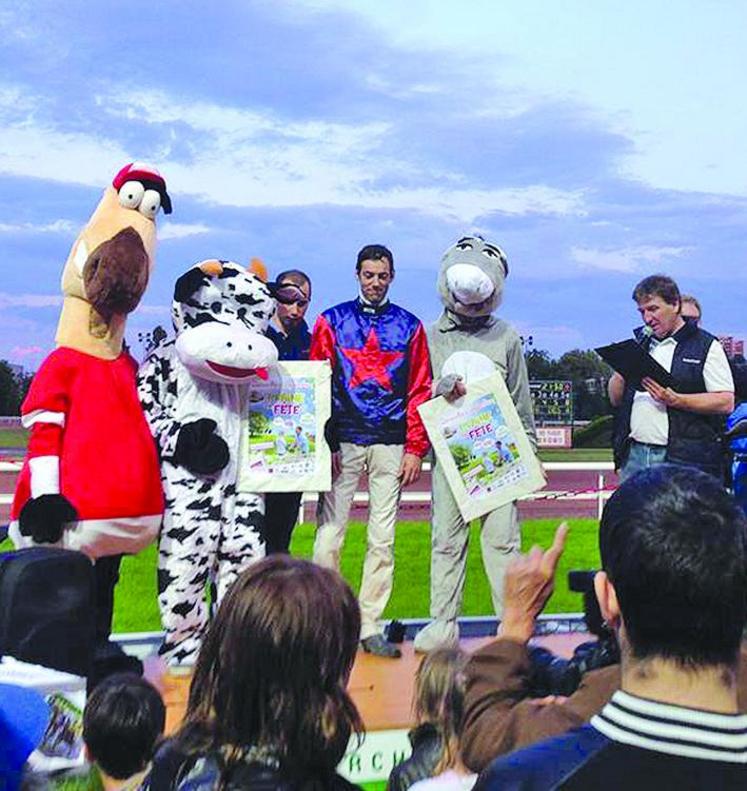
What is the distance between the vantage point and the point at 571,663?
6.56 feet

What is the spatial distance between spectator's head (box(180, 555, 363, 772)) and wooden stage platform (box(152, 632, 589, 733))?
1.87m

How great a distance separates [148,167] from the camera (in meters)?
4.51

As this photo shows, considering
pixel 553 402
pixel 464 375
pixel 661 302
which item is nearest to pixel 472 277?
pixel 464 375

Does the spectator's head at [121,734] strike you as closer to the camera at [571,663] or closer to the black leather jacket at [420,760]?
the black leather jacket at [420,760]

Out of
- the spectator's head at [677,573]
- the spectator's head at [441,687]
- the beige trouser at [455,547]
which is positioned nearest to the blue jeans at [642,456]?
the beige trouser at [455,547]

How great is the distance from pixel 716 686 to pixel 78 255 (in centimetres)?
345

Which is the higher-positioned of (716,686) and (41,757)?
(716,686)

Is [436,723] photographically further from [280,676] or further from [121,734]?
[280,676]

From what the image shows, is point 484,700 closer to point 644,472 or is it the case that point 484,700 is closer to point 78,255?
point 644,472

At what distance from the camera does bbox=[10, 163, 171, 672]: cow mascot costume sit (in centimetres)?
391

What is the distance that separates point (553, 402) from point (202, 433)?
25.3 meters

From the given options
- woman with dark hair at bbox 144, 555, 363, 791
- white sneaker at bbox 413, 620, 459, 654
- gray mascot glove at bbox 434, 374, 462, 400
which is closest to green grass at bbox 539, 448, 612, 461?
white sneaker at bbox 413, 620, 459, 654

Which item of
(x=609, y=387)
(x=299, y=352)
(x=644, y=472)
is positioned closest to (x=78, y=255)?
(x=299, y=352)

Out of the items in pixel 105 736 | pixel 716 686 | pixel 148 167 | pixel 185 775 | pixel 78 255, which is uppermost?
pixel 148 167
